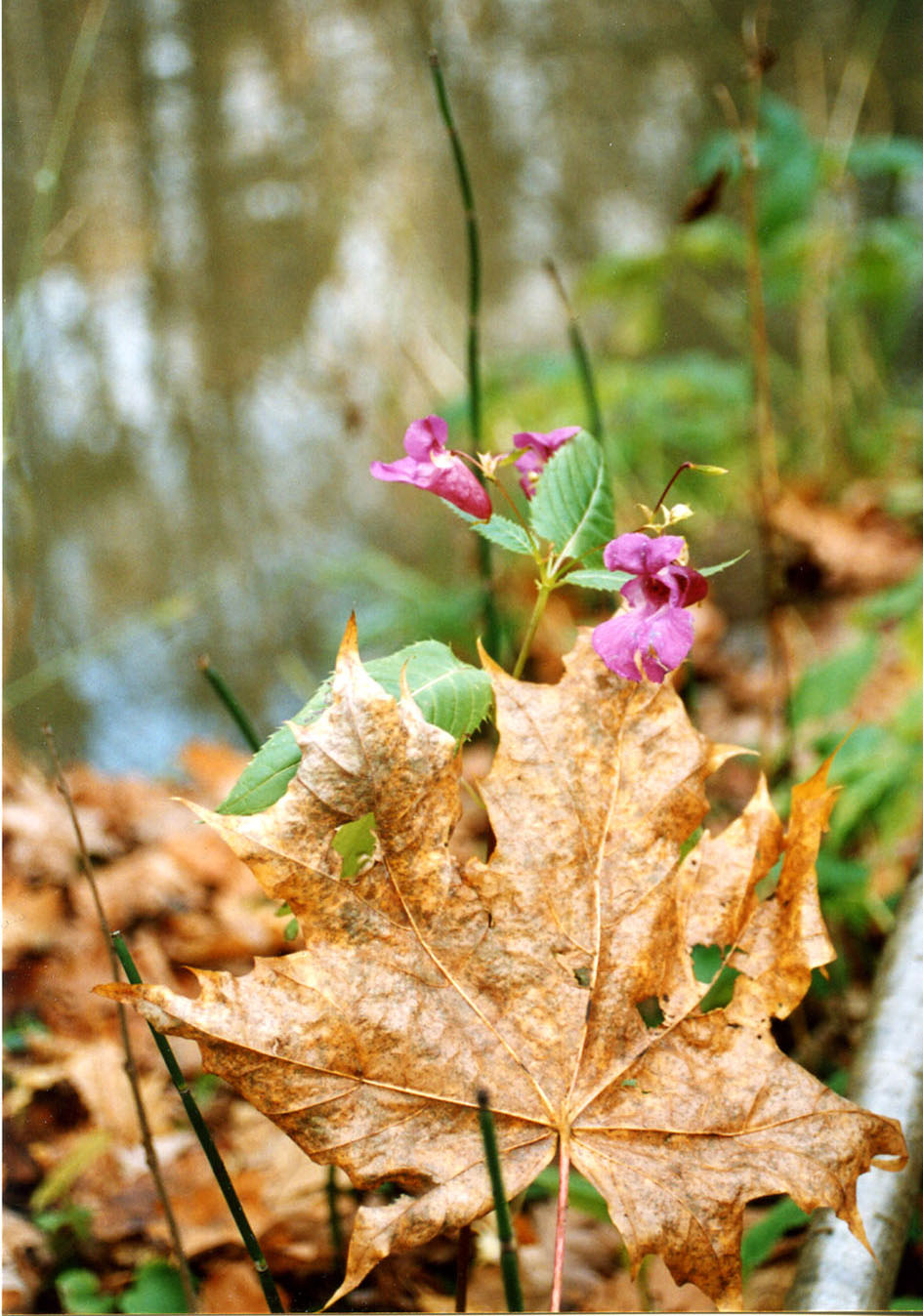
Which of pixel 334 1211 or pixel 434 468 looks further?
pixel 334 1211

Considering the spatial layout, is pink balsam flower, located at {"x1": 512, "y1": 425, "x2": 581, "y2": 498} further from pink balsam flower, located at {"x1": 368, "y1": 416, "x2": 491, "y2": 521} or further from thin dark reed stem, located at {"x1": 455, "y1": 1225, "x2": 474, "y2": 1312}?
thin dark reed stem, located at {"x1": 455, "y1": 1225, "x2": 474, "y2": 1312}

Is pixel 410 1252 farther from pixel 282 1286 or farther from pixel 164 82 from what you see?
pixel 164 82

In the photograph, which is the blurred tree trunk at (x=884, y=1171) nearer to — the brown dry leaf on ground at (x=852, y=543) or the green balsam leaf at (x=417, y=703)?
the green balsam leaf at (x=417, y=703)

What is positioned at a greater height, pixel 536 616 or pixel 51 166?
pixel 51 166

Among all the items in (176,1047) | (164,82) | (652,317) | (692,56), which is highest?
(164,82)

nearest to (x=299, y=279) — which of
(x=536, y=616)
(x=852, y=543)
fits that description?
(x=852, y=543)

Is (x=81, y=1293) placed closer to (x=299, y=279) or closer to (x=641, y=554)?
(x=641, y=554)

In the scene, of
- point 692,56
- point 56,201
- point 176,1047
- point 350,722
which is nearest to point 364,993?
point 350,722
